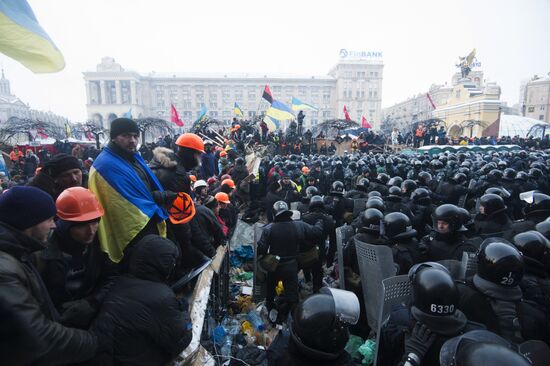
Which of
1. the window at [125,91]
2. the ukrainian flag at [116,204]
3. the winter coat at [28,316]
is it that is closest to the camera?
the winter coat at [28,316]

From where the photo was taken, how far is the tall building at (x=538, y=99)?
63475 mm

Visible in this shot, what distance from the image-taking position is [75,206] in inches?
92.8

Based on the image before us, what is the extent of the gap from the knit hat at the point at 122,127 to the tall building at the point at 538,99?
8413 cm

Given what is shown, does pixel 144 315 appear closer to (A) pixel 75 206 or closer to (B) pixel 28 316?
(B) pixel 28 316

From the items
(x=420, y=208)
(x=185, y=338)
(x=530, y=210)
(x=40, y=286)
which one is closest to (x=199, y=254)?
(x=185, y=338)

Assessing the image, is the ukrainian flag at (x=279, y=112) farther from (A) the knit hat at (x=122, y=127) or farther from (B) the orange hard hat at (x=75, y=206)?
(B) the orange hard hat at (x=75, y=206)

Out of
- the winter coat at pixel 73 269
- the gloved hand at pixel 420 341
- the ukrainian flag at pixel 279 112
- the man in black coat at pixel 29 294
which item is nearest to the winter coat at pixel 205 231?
the winter coat at pixel 73 269

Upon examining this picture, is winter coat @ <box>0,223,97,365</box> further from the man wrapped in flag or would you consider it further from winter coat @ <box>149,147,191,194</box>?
winter coat @ <box>149,147,191,194</box>

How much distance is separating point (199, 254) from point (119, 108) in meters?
97.2

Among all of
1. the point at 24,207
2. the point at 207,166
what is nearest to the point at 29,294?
the point at 24,207

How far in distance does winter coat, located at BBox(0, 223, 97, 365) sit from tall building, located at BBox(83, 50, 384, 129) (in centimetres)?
9121

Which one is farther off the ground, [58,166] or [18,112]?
[18,112]

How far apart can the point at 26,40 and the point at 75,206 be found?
1665mm

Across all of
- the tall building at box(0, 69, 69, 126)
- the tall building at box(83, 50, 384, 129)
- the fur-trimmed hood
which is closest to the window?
the tall building at box(83, 50, 384, 129)
